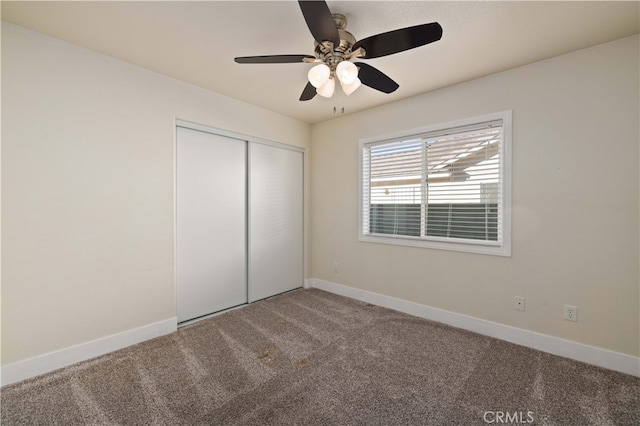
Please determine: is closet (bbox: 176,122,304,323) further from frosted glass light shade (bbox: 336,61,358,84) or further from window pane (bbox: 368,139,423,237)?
frosted glass light shade (bbox: 336,61,358,84)

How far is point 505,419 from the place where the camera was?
157 centimetres

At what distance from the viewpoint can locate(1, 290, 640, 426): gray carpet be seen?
159 cm

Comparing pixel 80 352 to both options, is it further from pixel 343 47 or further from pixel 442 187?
pixel 442 187

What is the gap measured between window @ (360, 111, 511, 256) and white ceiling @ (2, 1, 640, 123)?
0.59 meters

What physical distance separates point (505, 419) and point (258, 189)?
2.97 metres

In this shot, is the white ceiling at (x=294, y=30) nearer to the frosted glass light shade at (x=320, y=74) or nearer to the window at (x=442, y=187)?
the frosted glass light shade at (x=320, y=74)

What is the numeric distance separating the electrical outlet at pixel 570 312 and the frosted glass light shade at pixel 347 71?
7.90 ft

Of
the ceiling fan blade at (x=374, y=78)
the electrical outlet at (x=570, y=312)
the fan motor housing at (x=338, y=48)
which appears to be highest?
the fan motor housing at (x=338, y=48)

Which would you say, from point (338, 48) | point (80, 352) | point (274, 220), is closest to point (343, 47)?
point (338, 48)

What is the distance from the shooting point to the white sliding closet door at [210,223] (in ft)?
9.08

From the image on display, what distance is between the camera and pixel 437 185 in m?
2.92

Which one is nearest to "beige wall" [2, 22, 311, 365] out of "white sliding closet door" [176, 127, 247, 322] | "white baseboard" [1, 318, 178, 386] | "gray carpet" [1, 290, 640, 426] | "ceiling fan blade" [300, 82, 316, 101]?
"white baseboard" [1, 318, 178, 386]

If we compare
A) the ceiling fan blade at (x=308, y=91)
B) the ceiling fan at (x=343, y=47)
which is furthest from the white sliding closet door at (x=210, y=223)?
the ceiling fan at (x=343, y=47)

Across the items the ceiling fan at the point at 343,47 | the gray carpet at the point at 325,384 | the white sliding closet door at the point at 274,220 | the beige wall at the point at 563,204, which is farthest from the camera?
the white sliding closet door at the point at 274,220
